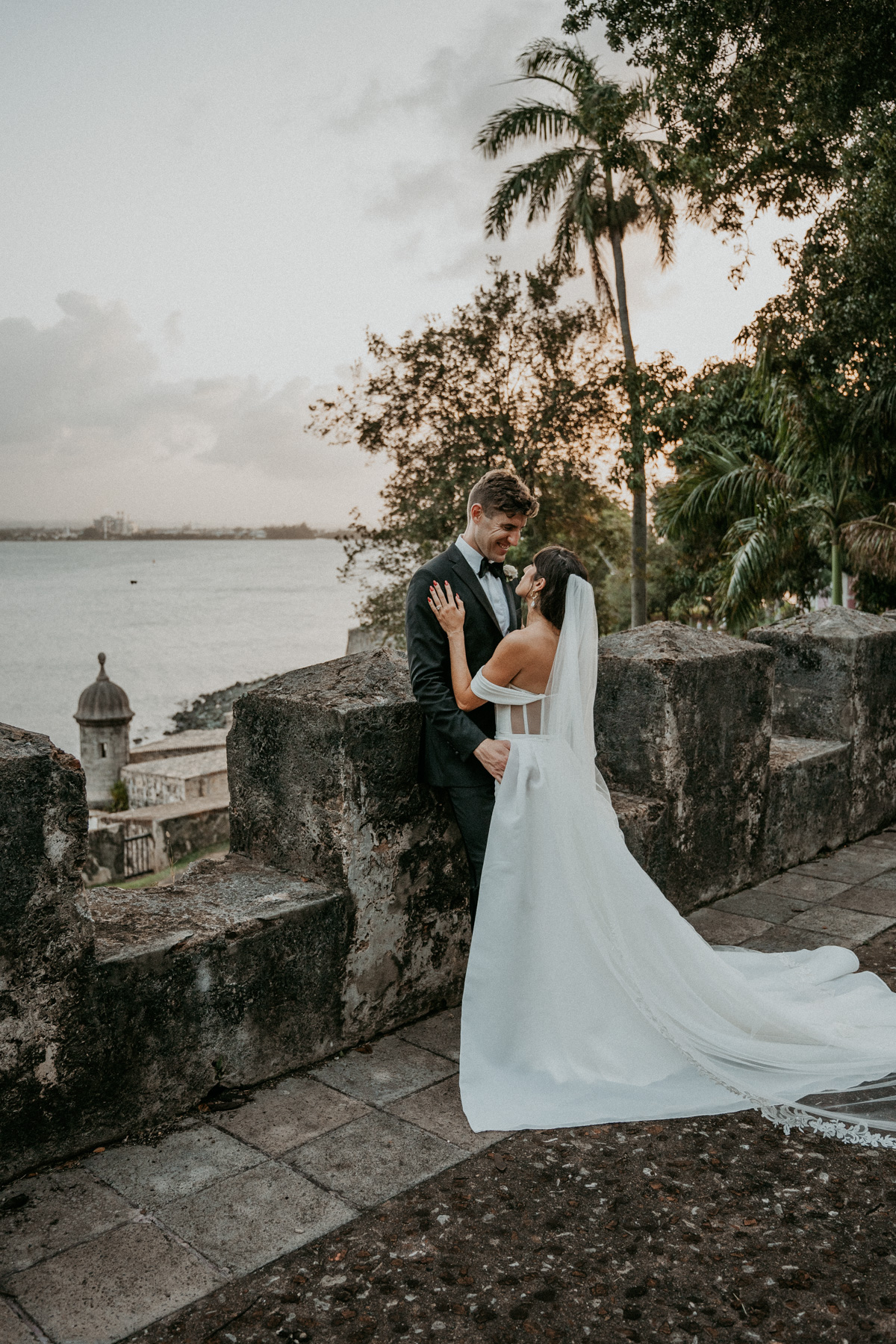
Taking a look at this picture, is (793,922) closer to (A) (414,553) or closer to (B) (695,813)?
(B) (695,813)

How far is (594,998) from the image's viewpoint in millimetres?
3180

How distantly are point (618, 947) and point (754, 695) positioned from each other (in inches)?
82.8

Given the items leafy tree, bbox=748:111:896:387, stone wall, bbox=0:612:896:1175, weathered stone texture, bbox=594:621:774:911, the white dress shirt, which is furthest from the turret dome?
the white dress shirt

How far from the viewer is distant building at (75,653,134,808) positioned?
1315 inches

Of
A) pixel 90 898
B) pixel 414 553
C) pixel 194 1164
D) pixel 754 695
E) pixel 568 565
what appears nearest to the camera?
pixel 194 1164

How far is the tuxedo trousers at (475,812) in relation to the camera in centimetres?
339

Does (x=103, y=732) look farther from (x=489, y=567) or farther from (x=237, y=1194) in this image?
(x=237, y=1194)

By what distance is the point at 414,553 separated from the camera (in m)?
22.5

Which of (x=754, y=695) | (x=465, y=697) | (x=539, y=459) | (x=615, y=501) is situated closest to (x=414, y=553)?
(x=539, y=459)

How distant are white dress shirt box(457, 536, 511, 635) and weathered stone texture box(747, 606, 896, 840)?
303 centimetres

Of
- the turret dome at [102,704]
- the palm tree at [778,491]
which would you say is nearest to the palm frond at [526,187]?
the palm tree at [778,491]

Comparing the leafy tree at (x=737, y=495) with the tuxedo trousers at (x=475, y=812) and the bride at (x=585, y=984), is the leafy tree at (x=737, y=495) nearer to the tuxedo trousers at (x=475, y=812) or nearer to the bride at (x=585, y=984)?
the bride at (x=585, y=984)

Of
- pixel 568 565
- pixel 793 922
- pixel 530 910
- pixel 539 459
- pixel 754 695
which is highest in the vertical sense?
pixel 539 459

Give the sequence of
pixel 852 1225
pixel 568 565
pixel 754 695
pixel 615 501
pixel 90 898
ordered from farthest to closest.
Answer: pixel 615 501, pixel 754 695, pixel 568 565, pixel 90 898, pixel 852 1225
